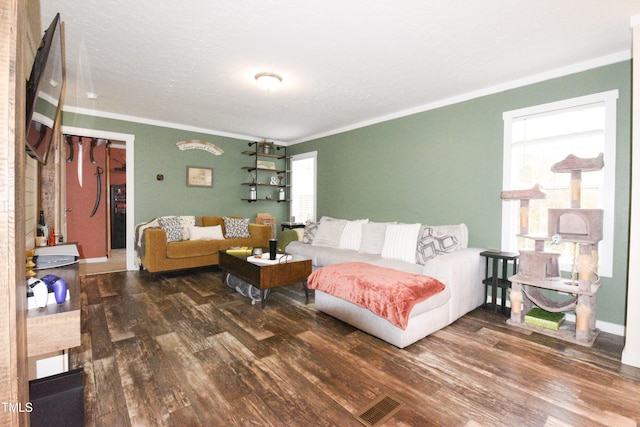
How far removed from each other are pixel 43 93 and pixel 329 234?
3663 mm

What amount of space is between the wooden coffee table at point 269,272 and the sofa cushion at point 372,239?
1.03 meters

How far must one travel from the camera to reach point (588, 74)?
2.89 metres

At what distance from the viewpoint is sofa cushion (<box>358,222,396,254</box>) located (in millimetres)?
4148

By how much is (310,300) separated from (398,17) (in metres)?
2.95

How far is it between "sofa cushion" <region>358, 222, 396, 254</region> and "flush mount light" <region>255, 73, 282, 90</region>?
231 cm

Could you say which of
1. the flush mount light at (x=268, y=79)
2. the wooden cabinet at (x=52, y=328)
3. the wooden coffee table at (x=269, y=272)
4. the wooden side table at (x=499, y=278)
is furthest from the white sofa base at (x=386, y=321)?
the flush mount light at (x=268, y=79)

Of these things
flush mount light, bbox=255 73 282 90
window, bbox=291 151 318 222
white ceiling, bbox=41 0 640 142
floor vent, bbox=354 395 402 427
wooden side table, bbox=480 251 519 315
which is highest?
white ceiling, bbox=41 0 640 142

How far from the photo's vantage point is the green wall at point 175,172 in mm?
5051

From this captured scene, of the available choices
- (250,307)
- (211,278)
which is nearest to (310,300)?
(250,307)

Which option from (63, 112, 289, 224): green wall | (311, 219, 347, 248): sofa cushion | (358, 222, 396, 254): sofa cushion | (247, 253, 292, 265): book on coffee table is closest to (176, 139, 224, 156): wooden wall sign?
(63, 112, 289, 224): green wall

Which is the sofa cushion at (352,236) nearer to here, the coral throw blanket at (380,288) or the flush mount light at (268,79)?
the coral throw blanket at (380,288)

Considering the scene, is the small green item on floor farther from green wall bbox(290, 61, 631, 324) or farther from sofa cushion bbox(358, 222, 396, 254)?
sofa cushion bbox(358, 222, 396, 254)

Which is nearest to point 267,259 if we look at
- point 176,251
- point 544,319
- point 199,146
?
point 176,251

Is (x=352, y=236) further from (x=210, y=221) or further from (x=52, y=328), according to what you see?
(x=52, y=328)
